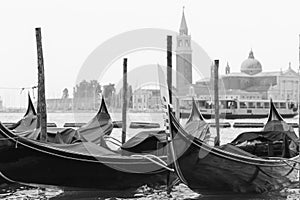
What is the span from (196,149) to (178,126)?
313 mm

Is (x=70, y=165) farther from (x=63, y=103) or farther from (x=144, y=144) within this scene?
(x=63, y=103)

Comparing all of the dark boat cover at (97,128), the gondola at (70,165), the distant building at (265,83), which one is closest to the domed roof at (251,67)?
the distant building at (265,83)

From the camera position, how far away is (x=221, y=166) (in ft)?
20.0

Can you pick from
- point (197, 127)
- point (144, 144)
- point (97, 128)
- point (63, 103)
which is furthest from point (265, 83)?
point (144, 144)

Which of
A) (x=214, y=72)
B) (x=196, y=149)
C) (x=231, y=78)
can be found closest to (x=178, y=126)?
(x=196, y=149)

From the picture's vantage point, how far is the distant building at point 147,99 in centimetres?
1225

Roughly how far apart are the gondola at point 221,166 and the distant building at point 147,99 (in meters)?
4.96

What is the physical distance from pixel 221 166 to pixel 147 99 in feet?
28.8

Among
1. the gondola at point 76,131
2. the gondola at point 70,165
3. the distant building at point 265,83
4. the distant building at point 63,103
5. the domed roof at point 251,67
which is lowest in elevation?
the gondola at point 70,165

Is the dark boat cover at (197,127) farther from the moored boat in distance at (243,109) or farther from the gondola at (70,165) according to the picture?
the moored boat in distance at (243,109)

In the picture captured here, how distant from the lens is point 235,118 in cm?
3519

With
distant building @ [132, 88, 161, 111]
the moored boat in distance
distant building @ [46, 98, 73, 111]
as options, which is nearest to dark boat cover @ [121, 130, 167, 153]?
distant building @ [132, 88, 161, 111]

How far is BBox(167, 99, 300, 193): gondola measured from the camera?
5867 millimetres

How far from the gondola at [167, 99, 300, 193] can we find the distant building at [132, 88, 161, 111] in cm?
496
